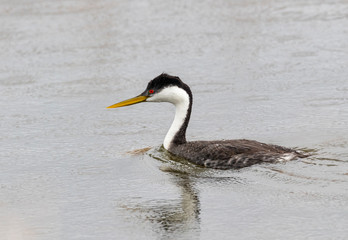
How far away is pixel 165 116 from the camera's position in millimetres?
11547

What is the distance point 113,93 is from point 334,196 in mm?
5645

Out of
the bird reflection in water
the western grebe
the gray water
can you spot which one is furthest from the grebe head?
the bird reflection in water

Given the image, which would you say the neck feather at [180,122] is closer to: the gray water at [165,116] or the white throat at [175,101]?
the white throat at [175,101]

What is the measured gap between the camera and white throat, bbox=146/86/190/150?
32.3 feet

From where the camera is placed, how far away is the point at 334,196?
7.74m

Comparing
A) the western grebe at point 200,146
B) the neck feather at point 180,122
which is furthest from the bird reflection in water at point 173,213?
the neck feather at point 180,122

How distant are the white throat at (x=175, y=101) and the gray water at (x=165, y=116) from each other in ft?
0.85

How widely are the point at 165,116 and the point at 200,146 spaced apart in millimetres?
2145

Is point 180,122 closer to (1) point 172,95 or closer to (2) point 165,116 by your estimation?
(1) point 172,95

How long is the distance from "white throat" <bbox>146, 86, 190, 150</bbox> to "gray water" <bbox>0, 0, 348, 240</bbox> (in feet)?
0.85

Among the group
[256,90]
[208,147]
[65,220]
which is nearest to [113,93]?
[256,90]

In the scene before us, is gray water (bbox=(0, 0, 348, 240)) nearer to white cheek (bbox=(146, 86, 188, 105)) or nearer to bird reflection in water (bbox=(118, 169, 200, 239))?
bird reflection in water (bbox=(118, 169, 200, 239))

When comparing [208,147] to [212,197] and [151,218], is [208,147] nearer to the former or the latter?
[212,197]

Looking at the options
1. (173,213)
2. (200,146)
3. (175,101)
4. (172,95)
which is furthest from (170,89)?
(173,213)
